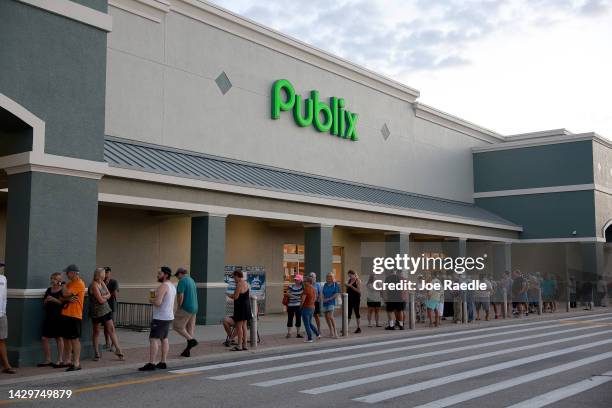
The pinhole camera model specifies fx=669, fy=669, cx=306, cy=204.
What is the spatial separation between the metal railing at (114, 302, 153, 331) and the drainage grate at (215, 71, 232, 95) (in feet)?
29.7

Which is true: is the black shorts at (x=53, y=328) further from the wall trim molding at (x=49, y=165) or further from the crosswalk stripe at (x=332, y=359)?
the crosswalk stripe at (x=332, y=359)

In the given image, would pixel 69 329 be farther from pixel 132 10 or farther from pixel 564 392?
pixel 132 10

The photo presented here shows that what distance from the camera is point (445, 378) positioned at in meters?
11.0

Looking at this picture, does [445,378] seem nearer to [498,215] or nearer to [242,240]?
[242,240]

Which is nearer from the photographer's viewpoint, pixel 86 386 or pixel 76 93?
pixel 86 386

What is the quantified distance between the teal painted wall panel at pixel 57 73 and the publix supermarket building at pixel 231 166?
29 mm

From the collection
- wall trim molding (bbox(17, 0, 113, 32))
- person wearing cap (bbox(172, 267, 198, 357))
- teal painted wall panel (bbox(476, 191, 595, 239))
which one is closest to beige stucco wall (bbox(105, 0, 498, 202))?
wall trim molding (bbox(17, 0, 113, 32))

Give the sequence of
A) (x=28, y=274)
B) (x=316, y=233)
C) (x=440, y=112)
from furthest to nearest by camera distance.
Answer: (x=440, y=112)
(x=316, y=233)
(x=28, y=274)

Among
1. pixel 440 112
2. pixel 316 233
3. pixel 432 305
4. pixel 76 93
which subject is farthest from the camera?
pixel 440 112

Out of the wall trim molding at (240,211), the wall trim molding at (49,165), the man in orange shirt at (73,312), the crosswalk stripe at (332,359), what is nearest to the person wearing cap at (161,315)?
the man in orange shirt at (73,312)

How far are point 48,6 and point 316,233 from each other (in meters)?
15.2

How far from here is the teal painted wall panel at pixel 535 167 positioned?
39.8 m

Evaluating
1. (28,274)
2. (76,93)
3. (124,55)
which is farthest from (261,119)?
(28,274)

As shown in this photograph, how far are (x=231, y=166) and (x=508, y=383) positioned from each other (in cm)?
1646
